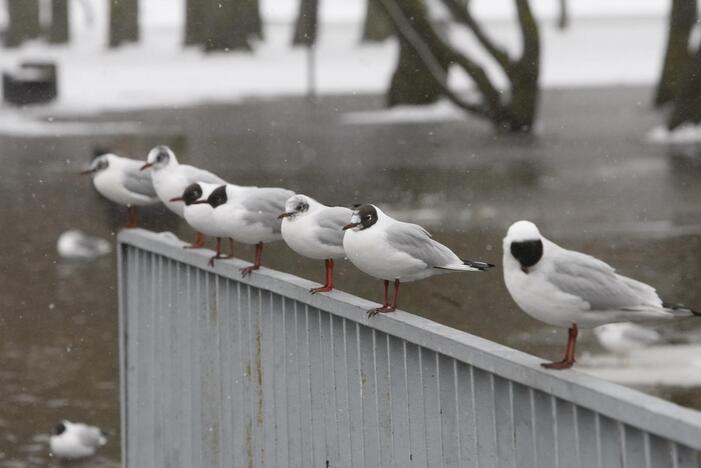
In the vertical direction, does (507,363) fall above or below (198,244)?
above

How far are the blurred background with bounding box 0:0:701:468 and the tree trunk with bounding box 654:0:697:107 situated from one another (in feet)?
0.13

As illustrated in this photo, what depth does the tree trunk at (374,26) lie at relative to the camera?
24.3 m

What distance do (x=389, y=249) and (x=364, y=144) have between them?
16220 millimetres

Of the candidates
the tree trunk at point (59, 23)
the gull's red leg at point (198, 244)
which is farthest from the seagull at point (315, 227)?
the tree trunk at point (59, 23)

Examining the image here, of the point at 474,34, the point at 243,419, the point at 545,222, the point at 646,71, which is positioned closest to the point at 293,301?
the point at 243,419

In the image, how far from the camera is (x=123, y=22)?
27.1 metres

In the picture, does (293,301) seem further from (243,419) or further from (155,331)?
(155,331)

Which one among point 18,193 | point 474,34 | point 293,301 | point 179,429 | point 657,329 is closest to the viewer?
point 293,301

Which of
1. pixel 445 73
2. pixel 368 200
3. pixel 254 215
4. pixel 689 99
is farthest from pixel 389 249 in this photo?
pixel 445 73

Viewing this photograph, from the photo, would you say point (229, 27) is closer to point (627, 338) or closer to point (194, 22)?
point (194, 22)

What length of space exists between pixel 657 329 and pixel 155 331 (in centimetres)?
441

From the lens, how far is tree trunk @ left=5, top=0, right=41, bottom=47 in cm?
2658

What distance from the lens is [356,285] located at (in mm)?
10383

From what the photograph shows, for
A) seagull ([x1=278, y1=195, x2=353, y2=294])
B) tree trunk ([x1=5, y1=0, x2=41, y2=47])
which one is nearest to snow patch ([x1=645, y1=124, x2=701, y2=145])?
tree trunk ([x1=5, y1=0, x2=41, y2=47])
